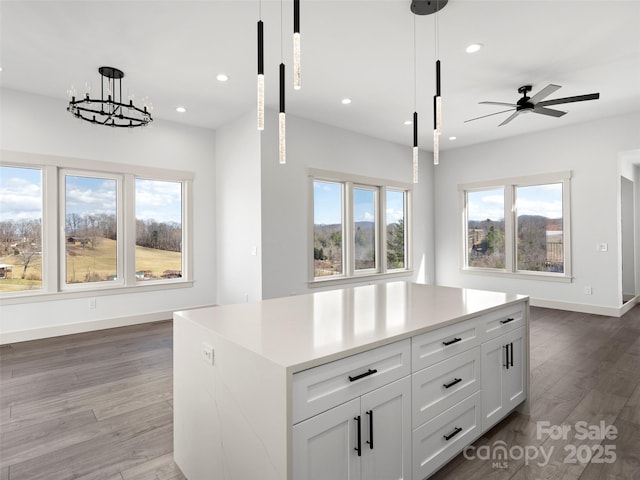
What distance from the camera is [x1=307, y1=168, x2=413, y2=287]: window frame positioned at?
5.28 metres

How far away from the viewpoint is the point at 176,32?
2.99 metres

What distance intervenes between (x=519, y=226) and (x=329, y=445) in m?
6.30

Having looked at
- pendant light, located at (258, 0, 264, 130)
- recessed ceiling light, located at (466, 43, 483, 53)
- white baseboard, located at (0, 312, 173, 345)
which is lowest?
white baseboard, located at (0, 312, 173, 345)

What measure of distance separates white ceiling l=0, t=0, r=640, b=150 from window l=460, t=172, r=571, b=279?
1.59 m

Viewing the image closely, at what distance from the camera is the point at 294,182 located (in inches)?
199

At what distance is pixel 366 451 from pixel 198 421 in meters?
0.78

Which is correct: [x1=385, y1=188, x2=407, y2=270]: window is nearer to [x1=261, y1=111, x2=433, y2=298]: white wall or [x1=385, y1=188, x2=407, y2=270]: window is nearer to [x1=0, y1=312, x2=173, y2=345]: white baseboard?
[x1=261, y1=111, x2=433, y2=298]: white wall

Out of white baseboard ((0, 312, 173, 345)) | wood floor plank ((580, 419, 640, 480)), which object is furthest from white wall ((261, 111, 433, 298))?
wood floor plank ((580, 419, 640, 480))

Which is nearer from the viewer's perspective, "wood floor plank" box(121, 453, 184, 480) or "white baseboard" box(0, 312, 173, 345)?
"wood floor plank" box(121, 453, 184, 480)

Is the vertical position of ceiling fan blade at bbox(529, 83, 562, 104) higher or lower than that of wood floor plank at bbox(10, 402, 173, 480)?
higher

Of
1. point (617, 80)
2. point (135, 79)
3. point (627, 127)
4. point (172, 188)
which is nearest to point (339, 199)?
point (172, 188)

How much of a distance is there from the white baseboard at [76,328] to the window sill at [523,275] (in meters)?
5.51

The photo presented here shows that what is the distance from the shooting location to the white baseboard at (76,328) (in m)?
4.15

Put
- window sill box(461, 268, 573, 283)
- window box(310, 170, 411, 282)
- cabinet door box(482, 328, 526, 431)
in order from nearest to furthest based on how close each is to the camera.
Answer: cabinet door box(482, 328, 526, 431) < window box(310, 170, 411, 282) < window sill box(461, 268, 573, 283)
